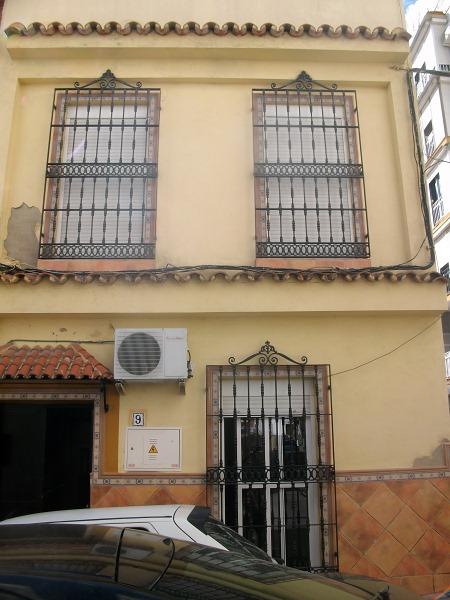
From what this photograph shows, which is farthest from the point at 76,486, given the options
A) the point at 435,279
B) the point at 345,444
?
the point at 435,279

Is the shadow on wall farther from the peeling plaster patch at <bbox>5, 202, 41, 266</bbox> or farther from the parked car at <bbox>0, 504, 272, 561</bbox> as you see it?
the peeling plaster patch at <bbox>5, 202, 41, 266</bbox>

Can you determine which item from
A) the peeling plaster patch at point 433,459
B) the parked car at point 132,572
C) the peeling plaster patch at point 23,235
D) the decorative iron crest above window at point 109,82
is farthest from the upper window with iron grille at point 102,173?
the parked car at point 132,572

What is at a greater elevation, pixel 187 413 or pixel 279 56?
pixel 279 56

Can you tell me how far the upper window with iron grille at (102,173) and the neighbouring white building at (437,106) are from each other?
54.0 ft

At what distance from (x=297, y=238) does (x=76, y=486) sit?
16.1ft

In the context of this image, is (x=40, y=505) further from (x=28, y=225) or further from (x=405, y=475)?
(x=405, y=475)

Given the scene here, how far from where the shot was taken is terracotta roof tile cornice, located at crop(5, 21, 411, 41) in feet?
22.4

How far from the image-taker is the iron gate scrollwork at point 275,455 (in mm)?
5742

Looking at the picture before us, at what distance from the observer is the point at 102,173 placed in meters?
6.82

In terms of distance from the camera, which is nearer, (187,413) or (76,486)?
(187,413)

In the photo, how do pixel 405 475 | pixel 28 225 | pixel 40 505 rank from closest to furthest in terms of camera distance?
pixel 405 475 < pixel 28 225 < pixel 40 505

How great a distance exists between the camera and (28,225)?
6609mm

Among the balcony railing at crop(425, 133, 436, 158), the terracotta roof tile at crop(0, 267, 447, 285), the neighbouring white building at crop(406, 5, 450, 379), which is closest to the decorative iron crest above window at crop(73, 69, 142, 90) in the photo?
the terracotta roof tile at crop(0, 267, 447, 285)

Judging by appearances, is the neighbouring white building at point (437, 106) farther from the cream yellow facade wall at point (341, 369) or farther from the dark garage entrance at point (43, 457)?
the dark garage entrance at point (43, 457)
